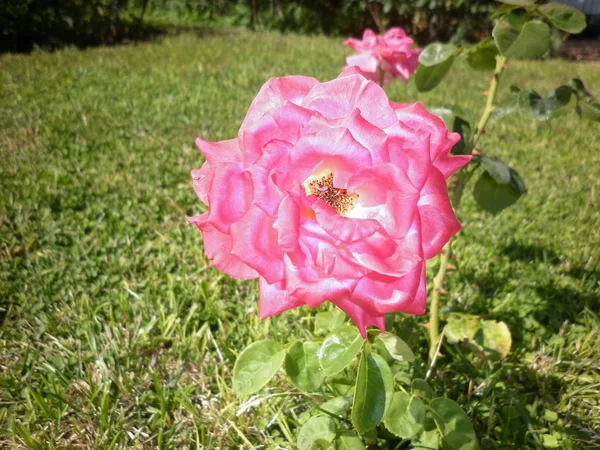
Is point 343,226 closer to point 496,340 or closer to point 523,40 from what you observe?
point 523,40

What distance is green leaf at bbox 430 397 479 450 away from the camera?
38.5 inches

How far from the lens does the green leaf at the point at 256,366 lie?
0.95 metres

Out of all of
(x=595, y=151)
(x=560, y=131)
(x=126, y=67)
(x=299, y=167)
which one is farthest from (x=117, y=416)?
(x=126, y=67)

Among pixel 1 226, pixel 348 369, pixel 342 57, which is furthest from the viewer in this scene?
pixel 342 57

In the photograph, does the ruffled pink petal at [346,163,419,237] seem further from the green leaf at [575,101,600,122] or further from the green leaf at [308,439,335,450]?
the green leaf at [575,101,600,122]

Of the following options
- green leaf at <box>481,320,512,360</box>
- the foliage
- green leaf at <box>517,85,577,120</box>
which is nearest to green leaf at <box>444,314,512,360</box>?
green leaf at <box>481,320,512,360</box>

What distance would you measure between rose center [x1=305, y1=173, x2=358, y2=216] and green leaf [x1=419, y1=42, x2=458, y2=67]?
0.54 m

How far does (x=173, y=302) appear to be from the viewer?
178 cm

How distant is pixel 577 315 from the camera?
70.1 inches

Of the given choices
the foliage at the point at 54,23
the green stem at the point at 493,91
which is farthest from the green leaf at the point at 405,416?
the foliage at the point at 54,23

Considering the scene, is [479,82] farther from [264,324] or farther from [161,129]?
[264,324]

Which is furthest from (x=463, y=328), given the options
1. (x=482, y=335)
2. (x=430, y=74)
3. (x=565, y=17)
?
(x=565, y=17)

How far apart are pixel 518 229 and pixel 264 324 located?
146 cm

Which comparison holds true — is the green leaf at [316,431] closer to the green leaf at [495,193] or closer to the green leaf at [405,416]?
the green leaf at [405,416]
